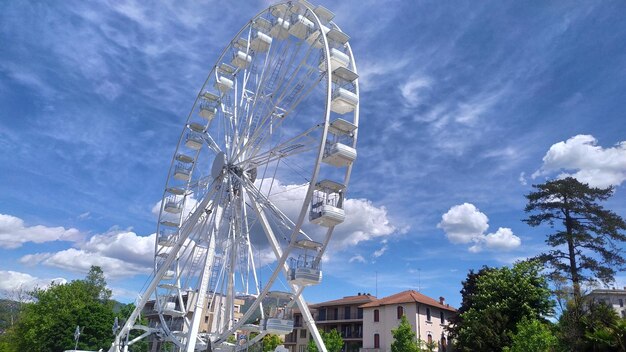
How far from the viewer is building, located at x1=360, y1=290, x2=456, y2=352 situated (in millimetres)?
51906

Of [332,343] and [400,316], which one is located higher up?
[400,316]

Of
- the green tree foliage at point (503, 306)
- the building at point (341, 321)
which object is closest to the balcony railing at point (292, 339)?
the building at point (341, 321)

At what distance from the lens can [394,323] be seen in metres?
53.2

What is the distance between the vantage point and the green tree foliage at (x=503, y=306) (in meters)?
31.6

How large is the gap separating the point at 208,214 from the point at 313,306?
141ft

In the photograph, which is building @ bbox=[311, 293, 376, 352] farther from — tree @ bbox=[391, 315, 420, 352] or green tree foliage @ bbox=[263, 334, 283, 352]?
tree @ bbox=[391, 315, 420, 352]

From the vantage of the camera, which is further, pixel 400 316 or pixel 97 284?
pixel 97 284

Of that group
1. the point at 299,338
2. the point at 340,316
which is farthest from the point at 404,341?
the point at 299,338

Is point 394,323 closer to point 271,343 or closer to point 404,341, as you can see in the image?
point 404,341

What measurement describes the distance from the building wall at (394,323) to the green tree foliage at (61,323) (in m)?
30.0

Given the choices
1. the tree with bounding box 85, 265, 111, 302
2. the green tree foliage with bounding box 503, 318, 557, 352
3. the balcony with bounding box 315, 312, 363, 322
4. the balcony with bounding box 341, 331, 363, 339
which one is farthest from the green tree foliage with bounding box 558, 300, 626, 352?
the tree with bounding box 85, 265, 111, 302

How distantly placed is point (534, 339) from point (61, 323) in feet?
165

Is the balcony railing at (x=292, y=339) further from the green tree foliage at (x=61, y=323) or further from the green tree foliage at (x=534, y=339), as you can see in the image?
the green tree foliage at (x=534, y=339)

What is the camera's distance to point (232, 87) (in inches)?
1332
